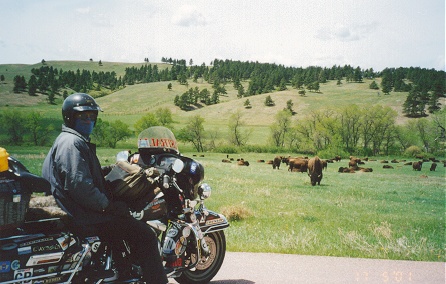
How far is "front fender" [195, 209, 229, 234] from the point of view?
17.6 feet

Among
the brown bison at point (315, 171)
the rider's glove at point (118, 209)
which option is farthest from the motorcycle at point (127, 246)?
the brown bison at point (315, 171)

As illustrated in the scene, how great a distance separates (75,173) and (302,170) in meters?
37.8

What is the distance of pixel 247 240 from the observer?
28.1 feet

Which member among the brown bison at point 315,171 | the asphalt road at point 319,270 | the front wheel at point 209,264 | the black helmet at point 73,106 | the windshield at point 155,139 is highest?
the black helmet at point 73,106

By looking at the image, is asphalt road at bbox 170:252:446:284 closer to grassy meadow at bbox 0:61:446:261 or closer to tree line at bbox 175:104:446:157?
grassy meadow at bbox 0:61:446:261

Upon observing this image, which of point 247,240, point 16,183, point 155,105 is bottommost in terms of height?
point 155,105

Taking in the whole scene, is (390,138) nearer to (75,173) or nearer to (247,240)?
(247,240)

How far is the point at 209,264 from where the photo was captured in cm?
547

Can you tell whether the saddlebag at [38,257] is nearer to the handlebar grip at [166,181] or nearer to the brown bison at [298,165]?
the handlebar grip at [166,181]

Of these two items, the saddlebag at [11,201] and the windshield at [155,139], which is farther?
the windshield at [155,139]

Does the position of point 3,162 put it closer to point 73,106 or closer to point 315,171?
point 73,106

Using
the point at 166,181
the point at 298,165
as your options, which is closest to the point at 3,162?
the point at 166,181

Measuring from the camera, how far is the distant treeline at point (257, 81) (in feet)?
374

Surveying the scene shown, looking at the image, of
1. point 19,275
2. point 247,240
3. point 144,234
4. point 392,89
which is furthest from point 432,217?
point 392,89
